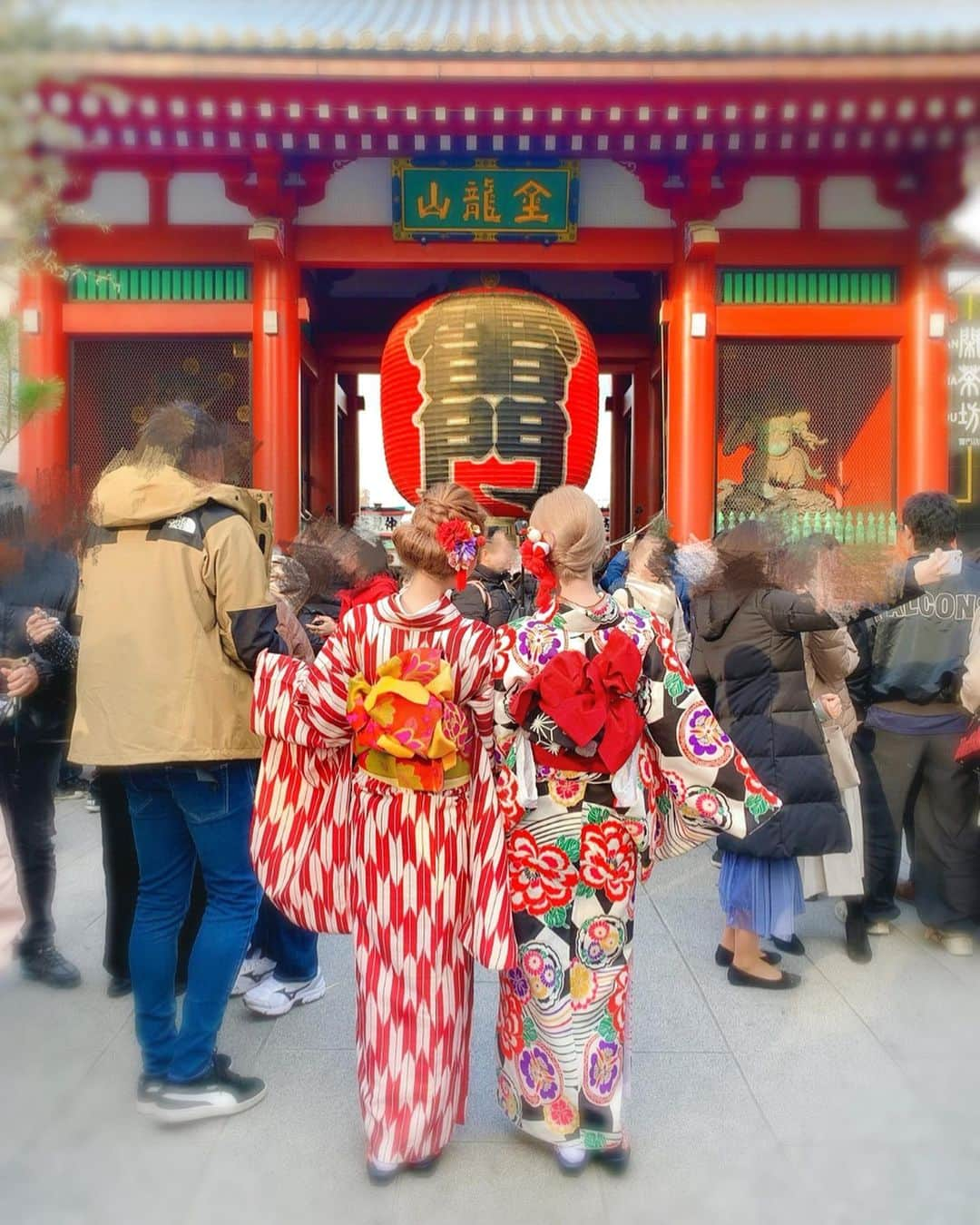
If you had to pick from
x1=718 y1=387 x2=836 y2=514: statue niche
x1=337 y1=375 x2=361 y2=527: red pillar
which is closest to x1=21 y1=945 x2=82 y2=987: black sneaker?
x1=718 y1=387 x2=836 y2=514: statue niche

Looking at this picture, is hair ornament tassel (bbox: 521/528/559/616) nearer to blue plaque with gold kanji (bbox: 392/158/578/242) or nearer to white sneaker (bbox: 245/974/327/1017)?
white sneaker (bbox: 245/974/327/1017)

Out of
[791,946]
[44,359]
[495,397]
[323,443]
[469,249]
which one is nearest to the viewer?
[791,946]

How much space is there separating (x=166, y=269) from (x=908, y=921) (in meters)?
6.66

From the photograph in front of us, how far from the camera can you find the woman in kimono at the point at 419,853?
2055 mm

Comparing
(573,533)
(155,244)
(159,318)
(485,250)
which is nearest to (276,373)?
(159,318)

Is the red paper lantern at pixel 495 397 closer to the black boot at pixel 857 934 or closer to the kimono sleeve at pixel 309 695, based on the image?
the black boot at pixel 857 934

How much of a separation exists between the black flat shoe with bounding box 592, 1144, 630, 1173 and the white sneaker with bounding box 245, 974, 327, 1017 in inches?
46.7

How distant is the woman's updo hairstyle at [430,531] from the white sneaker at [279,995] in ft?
5.34

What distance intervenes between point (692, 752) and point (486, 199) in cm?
595

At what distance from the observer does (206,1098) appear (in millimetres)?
2301

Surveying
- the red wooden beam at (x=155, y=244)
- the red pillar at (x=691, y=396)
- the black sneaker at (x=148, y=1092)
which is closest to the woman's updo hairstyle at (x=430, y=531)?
the black sneaker at (x=148, y=1092)

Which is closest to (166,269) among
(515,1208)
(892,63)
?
(892,63)

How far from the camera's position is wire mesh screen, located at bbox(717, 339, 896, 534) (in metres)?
7.29

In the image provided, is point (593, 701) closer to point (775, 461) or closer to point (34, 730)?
point (34, 730)
